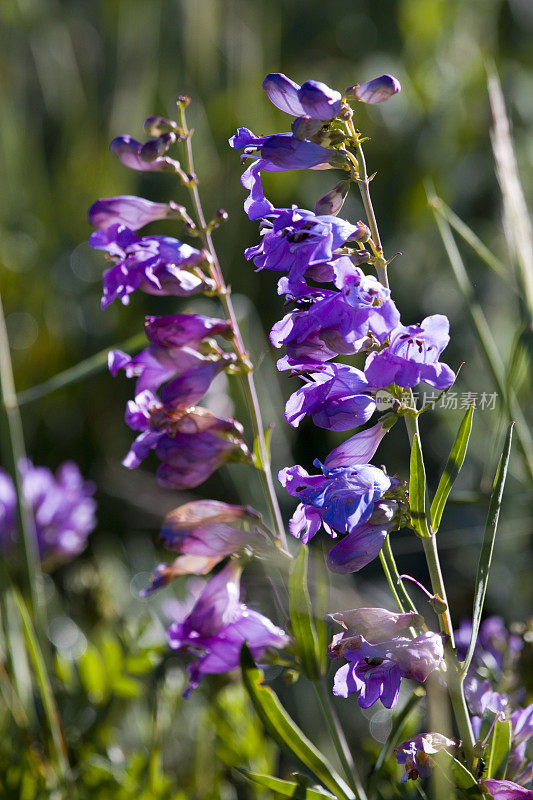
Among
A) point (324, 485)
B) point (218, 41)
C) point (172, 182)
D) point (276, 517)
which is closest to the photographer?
point (324, 485)

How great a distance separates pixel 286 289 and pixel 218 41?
2.57 m

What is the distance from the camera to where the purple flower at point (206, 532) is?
25.9 inches

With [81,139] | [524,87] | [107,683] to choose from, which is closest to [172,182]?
[81,139]

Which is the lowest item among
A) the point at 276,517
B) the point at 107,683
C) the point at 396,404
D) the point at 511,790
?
the point at 107,683

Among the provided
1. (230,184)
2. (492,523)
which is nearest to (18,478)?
(492,523)

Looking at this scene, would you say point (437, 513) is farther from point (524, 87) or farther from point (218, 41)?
point (218, 41)

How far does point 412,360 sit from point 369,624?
0.17m

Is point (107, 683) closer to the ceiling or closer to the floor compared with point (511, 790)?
closer to the floor

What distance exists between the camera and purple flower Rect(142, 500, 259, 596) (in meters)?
0.66

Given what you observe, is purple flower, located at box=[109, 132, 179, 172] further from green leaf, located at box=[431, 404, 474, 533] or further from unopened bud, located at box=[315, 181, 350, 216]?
green leaf, located at box=[431, 404, 474, 533]

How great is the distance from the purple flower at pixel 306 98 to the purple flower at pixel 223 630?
345mm

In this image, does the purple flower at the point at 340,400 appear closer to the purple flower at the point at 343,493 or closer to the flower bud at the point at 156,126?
the purple flower at the point at 343,493

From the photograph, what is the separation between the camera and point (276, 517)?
684 millimetres

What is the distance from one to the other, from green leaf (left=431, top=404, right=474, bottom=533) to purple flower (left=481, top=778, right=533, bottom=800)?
0.17 metres
